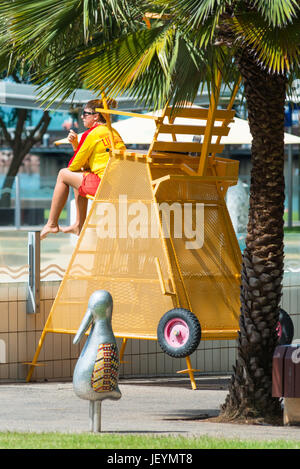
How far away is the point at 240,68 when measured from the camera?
901 centimetres

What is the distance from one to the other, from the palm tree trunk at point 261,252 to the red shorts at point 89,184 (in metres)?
2.56

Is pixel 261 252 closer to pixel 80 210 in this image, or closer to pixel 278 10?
pixel 278 10

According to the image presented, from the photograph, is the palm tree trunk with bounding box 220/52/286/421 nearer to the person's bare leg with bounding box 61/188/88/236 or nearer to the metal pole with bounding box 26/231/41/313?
the metal pole with bounding box 26/231/41/313

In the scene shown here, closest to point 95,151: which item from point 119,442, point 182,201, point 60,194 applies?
point 60,194

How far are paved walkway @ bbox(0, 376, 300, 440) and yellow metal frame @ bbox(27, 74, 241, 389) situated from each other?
436mm

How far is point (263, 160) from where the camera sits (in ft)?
29.5

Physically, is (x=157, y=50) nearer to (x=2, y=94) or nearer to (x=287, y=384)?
(x=287, y=384)

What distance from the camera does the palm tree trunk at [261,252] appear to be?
29.3 feet

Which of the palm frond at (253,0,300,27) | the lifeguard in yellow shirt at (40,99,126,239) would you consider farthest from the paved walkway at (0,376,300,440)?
the palm frond at (253,0,300,27)

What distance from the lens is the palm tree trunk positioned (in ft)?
29.3

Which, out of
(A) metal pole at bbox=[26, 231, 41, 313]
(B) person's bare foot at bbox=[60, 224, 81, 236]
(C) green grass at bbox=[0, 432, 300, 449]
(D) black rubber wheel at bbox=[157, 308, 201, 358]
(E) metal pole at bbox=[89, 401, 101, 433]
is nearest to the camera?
(C) green grass at bbox=[0, 432, 300, 449]

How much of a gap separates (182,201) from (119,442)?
408cm

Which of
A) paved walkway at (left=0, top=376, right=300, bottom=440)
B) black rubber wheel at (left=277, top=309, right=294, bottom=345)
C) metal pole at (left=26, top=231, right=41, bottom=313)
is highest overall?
metal pole at (left=26, top=231, right=41, bottom=313)

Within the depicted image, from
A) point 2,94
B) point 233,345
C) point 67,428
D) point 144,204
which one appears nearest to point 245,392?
point 67,428
